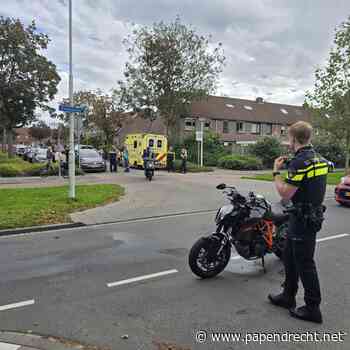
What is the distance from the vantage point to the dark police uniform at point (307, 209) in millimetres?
3209

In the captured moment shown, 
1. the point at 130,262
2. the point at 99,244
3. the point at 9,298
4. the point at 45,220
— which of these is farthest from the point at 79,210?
the point at 9,298

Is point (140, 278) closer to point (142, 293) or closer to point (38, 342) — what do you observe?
point (142, 293)

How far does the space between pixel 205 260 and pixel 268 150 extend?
26161 millimetres

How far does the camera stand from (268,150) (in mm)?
29219

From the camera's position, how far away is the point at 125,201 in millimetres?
10742

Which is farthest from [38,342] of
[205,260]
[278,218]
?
[278,218]

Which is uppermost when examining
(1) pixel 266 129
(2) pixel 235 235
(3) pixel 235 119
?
(3) pixel 235 119

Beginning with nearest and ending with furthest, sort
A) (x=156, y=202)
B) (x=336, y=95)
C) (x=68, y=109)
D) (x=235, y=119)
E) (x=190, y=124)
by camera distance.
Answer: (x=68, y=109) < (x=156, y=202) < (x=336, y=95) < (x=190, y=124) < (x=235, y=119)

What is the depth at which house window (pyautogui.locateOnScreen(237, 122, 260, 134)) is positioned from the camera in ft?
137

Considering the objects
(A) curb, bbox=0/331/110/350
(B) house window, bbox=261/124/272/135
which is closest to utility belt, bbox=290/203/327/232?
(A) curb, bbox=0/331/110/350

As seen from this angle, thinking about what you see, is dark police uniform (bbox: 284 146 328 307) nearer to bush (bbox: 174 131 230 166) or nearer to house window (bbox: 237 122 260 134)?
bush (bbox: 174 131 230 166)

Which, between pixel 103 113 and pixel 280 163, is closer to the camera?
pixel 280 163

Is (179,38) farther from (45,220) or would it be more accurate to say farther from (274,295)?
(274,295)

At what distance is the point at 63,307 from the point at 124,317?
0.74m
